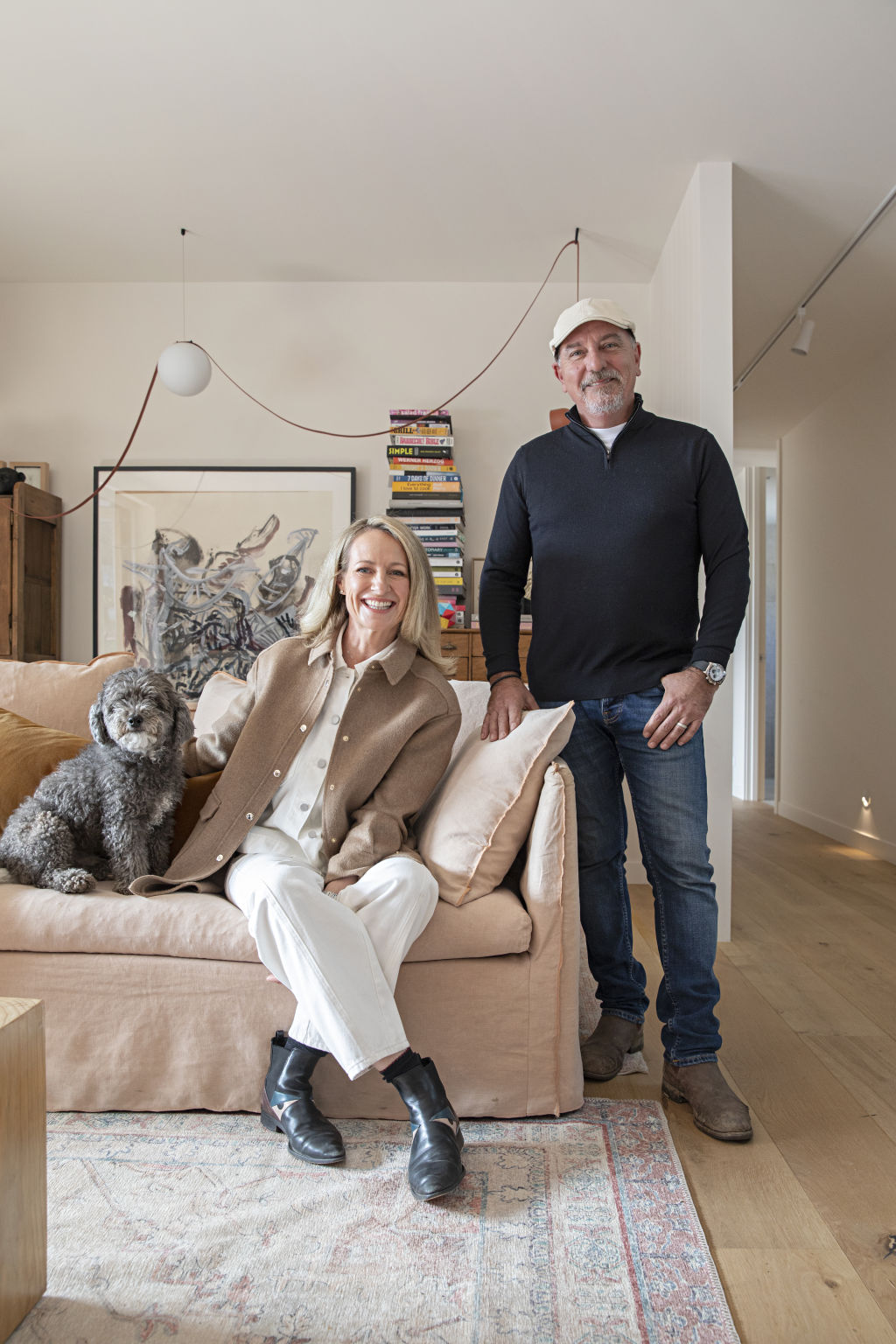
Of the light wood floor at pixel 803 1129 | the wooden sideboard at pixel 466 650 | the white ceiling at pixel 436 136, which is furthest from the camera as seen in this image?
the wooden sideboard at pixel 466 650

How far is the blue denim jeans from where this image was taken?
178 centimetres

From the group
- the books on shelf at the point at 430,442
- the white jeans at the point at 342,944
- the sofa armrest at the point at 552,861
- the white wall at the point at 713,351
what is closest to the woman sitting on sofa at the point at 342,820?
the white jeans at the point at 342,944

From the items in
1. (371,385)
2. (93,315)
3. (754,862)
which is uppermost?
(93,315)

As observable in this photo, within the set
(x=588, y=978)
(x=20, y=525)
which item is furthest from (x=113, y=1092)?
(x=20, y=525)

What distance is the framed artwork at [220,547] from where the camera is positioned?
4234 millimetres

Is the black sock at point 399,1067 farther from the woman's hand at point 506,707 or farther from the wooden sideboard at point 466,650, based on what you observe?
the wooden sideboard at point 466,650

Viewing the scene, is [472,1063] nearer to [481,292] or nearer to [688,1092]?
[688,1092]

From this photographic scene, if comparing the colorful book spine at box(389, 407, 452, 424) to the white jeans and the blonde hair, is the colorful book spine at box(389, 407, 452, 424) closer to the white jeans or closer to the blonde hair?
the blonde hair

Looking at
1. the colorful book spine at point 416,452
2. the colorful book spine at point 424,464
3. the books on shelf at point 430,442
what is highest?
the books on shelf at point 430,442

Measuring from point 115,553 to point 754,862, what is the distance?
3.33 meters

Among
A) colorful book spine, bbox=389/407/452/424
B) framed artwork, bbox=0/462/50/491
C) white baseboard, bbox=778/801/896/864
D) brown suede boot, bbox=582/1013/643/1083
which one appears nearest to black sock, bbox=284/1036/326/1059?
brown suede boot, bbox=582/1013/643/1083

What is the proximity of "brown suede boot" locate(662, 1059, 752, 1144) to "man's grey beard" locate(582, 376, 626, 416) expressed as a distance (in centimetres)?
128

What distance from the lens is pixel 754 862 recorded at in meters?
4.52

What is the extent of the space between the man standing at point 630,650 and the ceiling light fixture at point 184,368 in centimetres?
239
